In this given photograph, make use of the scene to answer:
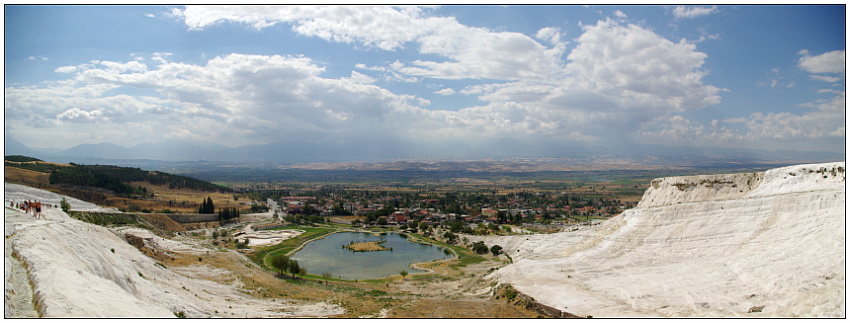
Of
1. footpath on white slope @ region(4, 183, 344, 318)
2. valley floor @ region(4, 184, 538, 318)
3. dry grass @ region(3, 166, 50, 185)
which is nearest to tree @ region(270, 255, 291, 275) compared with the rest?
valley floor @ region(4, 184, 538, 318)

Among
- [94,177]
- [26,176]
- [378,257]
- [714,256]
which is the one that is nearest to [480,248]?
[378,257]

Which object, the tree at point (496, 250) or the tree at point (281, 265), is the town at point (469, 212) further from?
the tree at point (281, 265)

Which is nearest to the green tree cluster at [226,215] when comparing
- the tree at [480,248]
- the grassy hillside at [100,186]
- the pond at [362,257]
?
the grassy hillside at [100,186]

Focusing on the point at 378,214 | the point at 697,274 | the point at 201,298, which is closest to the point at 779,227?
the point at 697,274

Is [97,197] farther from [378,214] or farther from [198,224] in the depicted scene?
[378,214]

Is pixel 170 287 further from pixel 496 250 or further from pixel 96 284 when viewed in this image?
pixel 496 250

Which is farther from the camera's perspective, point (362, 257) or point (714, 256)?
point (362, 257)

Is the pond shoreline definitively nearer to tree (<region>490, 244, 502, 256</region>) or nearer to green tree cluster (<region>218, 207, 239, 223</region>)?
tree (<region>490, 244, 502, 256</region>)
